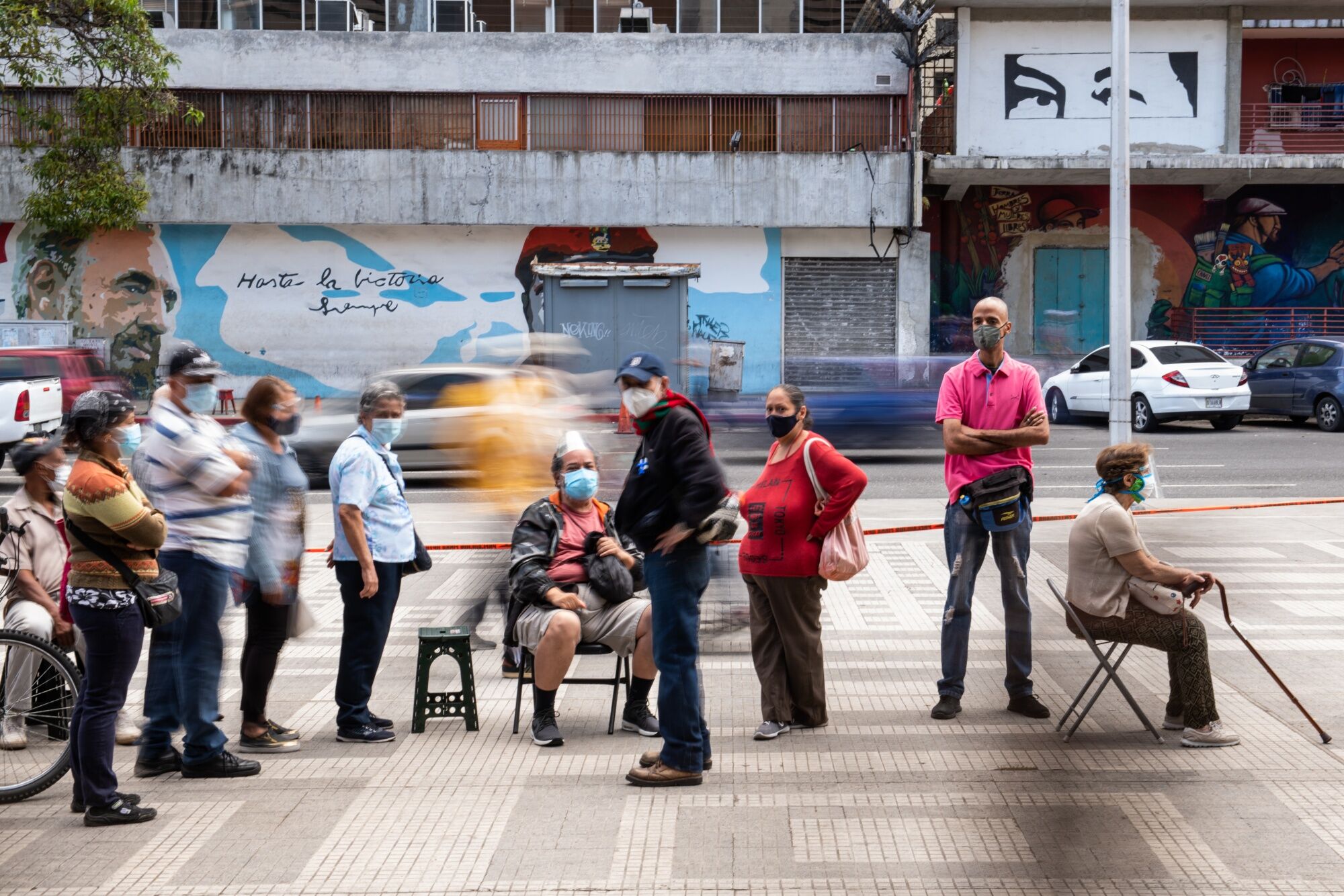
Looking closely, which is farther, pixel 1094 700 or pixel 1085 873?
pixel 1094 700

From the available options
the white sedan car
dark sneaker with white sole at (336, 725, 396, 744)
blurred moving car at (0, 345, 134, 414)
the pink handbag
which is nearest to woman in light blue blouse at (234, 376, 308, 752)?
dark sneaker with white sole at (336, 725, 396, 744)

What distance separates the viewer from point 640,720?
6324 mm

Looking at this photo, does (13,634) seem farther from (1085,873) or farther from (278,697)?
(1085,873)

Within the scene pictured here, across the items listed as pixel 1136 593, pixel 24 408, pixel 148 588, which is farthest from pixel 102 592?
pixel 24 408

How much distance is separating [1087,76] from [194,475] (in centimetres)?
2607

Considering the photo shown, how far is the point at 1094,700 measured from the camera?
5836 millimetres

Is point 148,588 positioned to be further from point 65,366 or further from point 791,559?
Result: point 65,366

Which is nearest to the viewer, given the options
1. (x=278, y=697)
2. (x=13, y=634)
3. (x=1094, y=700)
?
(x=13, y=634)

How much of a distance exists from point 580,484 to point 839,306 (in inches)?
927

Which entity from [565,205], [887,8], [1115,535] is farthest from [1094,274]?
[1115,535]

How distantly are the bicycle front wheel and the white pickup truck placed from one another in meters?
11.8

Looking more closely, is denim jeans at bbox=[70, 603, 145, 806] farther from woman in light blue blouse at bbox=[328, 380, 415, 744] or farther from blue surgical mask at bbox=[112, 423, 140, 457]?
woman in light blue blouse at bbox=[328, 380, 415, 744]

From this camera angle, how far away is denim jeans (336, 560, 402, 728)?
20.6ft

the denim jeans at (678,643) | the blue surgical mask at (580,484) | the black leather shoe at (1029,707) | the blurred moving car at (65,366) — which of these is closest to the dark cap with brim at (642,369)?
the denim jeans at (678,643)
